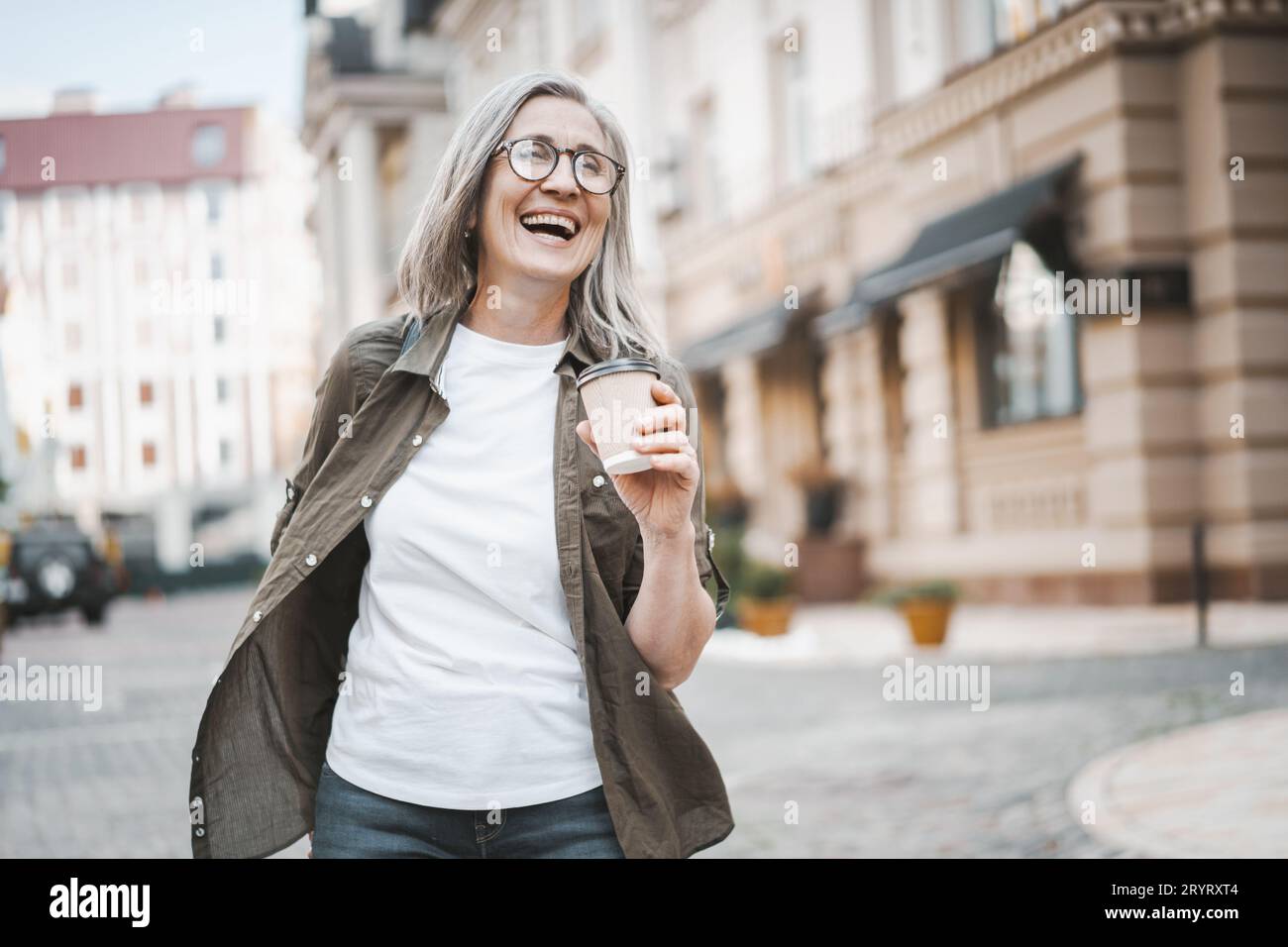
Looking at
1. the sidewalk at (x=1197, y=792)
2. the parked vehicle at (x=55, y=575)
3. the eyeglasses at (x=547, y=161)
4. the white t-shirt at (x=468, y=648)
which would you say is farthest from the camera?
the parked vehicle at (x=55, y=575)

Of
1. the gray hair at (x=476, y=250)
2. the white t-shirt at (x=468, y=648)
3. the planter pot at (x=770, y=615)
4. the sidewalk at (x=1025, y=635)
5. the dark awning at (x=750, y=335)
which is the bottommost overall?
the sidewalk at (x=1025, y=635)

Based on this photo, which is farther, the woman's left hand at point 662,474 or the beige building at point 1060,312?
the beige building at point 1060,312

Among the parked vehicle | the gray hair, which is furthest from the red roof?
the parked vehicle

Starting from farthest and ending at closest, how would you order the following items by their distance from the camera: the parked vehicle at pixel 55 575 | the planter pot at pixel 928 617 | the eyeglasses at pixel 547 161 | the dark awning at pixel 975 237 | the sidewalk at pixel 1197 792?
the parked vehicle at pixel 55 575, the dark awning at pixel 975 237, the planter pot at pixel 928 617, the sidewalk at pixel 1197 792, the eyeglasses at pixel 547 161

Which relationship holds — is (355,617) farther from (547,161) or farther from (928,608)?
(928,608)

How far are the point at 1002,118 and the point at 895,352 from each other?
347cm

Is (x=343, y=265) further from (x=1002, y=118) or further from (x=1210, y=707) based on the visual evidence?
(x=1210, y=707)

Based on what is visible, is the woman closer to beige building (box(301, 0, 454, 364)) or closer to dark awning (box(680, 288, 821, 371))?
dark awning (box(680, 288, 821, 371))

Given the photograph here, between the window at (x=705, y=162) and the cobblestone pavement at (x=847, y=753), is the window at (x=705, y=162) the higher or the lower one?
the higher one

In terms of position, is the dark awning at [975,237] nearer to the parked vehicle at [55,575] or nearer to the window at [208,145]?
the window at [208,145]

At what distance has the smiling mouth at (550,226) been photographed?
6.70ft

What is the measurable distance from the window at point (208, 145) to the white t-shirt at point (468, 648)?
8.87 m

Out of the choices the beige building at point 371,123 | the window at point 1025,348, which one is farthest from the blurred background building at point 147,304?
the window at point 1025,348
